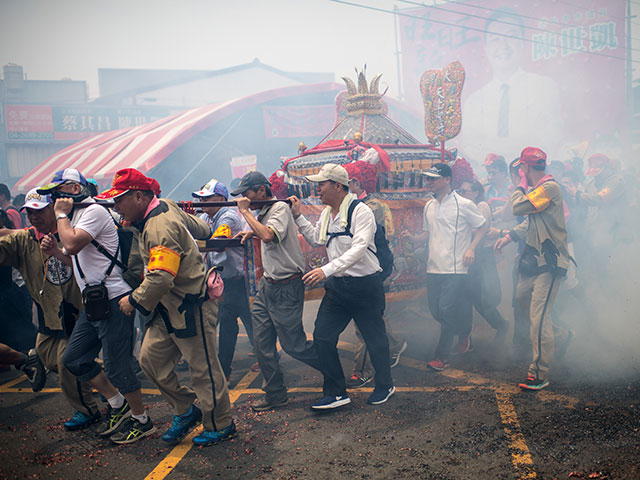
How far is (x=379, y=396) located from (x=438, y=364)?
106 centimetres

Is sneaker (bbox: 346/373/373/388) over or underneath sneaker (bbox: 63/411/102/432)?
underneath

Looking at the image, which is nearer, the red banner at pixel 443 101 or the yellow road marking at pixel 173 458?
the yellow road marking at pixel 173 458

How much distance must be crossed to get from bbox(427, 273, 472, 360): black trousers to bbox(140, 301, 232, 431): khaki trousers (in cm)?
254

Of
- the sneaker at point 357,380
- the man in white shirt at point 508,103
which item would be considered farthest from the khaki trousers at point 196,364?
the man in white shirt at point 508,103

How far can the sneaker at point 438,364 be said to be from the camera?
5.27m

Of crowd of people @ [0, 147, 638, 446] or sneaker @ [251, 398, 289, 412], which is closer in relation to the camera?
crowd of people @ [0, 147, 638, 446]

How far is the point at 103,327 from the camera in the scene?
392 cm

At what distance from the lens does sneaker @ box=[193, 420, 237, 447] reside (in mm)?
3850

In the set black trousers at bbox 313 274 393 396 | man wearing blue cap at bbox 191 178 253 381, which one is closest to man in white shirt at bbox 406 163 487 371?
black trousers at bbox 313 274 393 396

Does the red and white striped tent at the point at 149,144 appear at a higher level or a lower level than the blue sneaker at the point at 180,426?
higher

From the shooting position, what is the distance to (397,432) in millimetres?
3908

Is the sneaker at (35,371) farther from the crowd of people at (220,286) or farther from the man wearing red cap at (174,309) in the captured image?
the man wearing red cap at (174,309)

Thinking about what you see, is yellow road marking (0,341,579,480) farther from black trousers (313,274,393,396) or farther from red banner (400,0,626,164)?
red banner (400,0,626,164)

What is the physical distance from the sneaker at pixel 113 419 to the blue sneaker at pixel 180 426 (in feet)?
1.45
